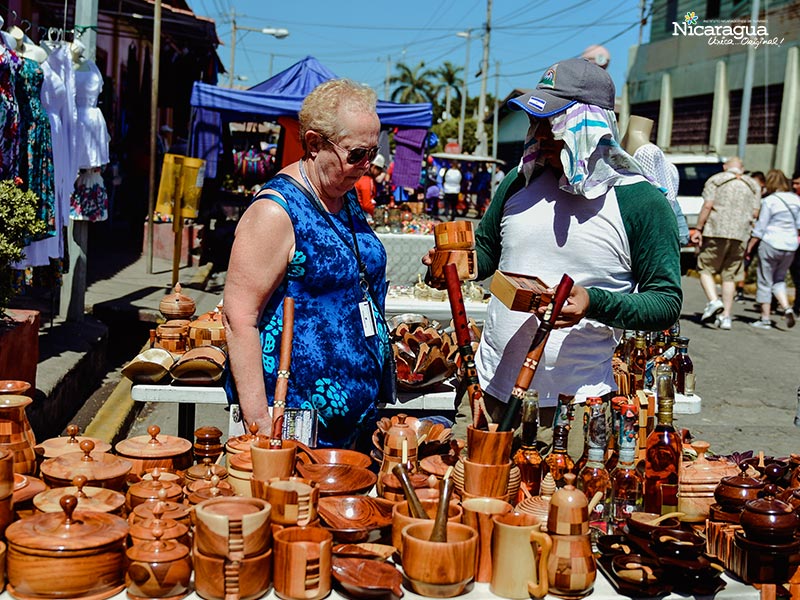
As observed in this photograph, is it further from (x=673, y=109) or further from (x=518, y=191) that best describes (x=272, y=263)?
(x=673, y=109)

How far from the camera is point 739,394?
6.85 meters

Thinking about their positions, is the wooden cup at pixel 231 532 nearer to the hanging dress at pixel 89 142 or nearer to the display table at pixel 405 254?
the hanging dress at pixel 89 142

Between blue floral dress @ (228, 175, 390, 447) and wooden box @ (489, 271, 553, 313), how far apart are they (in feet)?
1.36

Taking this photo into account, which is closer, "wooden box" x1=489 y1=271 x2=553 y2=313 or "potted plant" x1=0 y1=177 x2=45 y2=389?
"wooden box" x1=489 y1=271 x2=553 y2=313

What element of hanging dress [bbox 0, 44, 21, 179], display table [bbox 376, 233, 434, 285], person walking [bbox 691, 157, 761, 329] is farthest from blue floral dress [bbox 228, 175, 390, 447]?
person walking [bbox 691, 157, 761, 329]

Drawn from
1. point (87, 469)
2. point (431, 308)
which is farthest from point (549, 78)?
point (431, 308)

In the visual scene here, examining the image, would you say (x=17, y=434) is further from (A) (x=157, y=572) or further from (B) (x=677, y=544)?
(B) (x=677, y=544)

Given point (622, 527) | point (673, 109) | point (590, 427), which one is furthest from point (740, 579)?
point (673, 109)

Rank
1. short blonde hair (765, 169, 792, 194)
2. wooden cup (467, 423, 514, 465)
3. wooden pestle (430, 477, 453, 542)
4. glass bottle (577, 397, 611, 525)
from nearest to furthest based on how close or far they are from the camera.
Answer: wooden pestle (430, 477, 453, 542) < wooden cup (467, 423, 514, 465) < glass bottle (577, 397, 611, 525) < short blonde hair (765, 169, 792, 194)

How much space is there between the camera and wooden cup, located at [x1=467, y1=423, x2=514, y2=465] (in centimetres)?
175

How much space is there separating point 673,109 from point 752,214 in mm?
16783

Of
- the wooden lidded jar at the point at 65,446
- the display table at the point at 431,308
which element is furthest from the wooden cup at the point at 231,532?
the display table at the point at 431,308

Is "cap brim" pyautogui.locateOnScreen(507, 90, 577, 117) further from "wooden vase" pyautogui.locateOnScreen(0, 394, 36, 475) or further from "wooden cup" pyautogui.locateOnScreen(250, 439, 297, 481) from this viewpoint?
"wooden vase" pyautogui.locateOnScreen(0, 394, 36, 475)

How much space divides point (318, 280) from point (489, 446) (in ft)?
2.20
